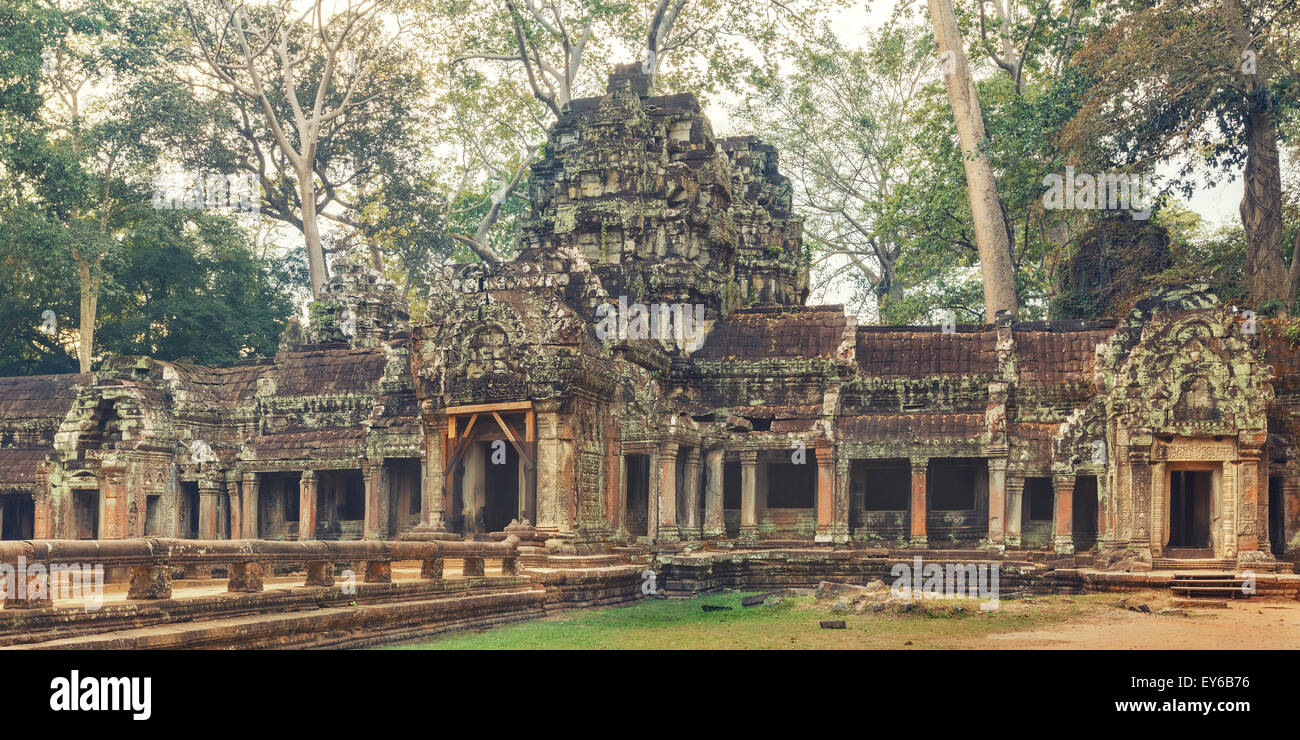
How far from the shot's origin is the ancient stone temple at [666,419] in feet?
64.3

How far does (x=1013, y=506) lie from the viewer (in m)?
21.7

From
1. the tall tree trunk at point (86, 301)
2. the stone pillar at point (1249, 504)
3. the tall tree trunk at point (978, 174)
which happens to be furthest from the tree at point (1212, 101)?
the tall tree trunk at point (86, 301)

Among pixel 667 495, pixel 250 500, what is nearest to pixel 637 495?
pixel 667 495

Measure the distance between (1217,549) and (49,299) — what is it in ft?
91.2

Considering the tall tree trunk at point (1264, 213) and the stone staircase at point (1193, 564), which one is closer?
the stone staircase at point (1193, 564)

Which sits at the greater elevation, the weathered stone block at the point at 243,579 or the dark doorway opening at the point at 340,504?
the weathered stone block at the point at 243,579

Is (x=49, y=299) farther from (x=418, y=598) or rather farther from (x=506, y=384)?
(x=418, y=598)

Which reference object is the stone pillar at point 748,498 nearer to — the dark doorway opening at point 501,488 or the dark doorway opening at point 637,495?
the dark doorway opening at point 637,495

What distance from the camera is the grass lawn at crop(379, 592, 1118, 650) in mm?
13805

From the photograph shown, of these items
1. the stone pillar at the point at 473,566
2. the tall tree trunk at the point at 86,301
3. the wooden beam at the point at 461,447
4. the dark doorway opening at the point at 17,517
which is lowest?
the dark doorway opening at the point at 17,517

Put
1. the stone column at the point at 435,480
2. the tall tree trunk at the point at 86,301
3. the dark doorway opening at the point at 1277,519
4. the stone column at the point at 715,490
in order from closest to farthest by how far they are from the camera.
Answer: the stone column at the point at 435,480
the dark doorway opening at the point at 1277,519
the stone column at the point at 715,490
the tall tree trunk at the point at 86,301

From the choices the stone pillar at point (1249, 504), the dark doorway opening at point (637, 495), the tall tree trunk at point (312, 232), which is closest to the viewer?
the stone pillar at point (1249, 504)

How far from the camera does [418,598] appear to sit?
14.5m

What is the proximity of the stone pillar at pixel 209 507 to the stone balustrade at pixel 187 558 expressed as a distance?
1114 cm
